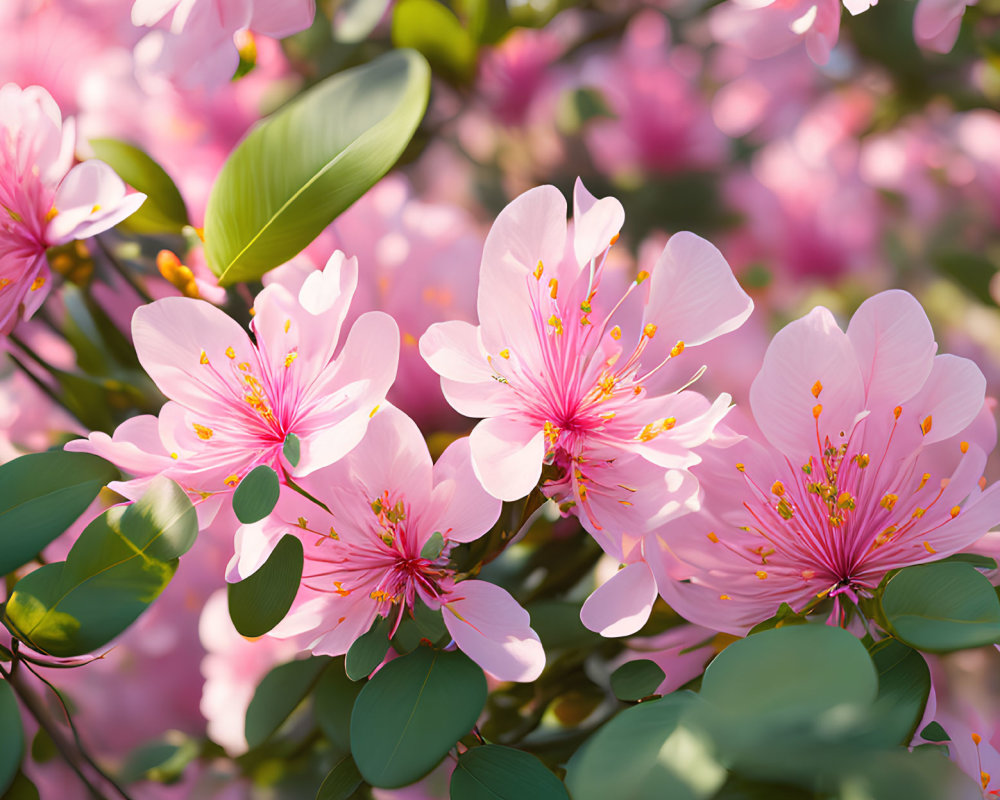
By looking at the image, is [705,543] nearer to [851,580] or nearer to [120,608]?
[851,580]

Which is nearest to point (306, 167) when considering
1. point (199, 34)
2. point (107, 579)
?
point (199, 34)

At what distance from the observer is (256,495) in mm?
304

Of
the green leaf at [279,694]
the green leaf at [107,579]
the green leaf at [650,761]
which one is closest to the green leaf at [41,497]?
the green leaf at [107,579]

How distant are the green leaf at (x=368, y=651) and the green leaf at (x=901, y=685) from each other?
7.4 inches

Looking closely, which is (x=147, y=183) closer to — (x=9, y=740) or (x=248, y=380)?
(x=248, y=380)

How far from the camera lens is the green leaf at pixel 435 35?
0.51m

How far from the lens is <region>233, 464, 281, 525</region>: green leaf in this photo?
30cm

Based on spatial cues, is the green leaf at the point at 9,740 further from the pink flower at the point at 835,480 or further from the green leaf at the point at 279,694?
the pink flower at the point at 835,480

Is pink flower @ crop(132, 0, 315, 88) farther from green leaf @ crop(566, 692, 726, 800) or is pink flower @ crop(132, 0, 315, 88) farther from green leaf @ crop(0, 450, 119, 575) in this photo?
green leaf @ crop(566, 692, 726, 800)

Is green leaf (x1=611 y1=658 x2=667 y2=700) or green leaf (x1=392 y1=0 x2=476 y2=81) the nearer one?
green leaf (x1=611 y1=658 x2=667 y2=700)

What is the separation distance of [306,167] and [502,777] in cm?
28

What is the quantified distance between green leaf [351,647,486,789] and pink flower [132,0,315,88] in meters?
0.30

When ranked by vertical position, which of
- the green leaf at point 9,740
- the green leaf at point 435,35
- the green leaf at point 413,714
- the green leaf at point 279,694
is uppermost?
the green leaf at point 435,35

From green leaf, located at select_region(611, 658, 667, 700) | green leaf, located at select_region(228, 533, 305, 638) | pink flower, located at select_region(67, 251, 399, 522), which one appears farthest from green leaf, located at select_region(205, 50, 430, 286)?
green leaf, located at select_region(611, 658, 667, 700)
